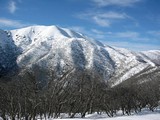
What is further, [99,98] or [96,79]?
[99,98]

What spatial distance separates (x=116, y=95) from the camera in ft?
297

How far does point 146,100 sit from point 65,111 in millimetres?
28467

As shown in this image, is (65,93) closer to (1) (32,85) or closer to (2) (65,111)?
(1) (32,85)

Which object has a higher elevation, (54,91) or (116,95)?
(116,95)

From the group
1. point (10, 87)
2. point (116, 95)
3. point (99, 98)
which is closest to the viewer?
point (10, 87)

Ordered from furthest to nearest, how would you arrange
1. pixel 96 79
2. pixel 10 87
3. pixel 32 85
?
pixel 96 79
pixel 10 87
pixel 32 85

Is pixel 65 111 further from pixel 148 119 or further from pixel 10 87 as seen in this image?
pixel 148 119

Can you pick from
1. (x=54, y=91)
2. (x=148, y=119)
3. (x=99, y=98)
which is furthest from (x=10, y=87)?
(x=99, y=98)

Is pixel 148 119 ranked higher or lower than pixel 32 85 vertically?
lower

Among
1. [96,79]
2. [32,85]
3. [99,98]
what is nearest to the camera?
[32,85]

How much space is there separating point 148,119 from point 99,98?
27764 mm

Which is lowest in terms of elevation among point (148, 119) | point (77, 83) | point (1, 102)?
point (148, 119)

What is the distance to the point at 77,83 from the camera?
51.5 meters

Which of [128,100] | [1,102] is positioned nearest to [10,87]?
[1,102]
